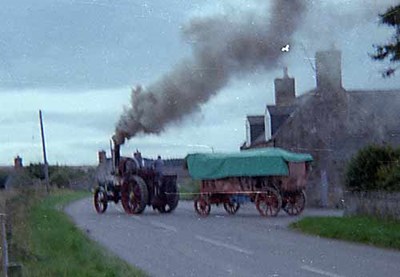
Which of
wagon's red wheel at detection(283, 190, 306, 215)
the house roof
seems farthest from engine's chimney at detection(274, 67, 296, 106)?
the house roof

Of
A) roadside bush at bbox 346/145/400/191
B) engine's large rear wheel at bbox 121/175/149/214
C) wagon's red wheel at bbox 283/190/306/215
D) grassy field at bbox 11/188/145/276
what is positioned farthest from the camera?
engine's large rear wheel at bbox 121/175/149/214

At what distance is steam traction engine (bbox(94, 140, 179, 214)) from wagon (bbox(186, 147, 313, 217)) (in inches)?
91.1

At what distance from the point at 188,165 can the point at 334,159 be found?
36.7ft

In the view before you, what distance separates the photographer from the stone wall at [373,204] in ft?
101

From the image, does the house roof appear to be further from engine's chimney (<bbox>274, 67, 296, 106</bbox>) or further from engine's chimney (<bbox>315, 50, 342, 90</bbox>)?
engine's chimney (<bbox>315, 50, 342, 90</bbox>)

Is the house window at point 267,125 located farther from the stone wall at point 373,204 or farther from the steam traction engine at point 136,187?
the stone wall at point 373,204

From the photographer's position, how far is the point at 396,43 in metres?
29.3

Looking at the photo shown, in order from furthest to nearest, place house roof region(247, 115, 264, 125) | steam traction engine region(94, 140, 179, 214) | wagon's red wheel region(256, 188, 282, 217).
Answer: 1. house roof region(247, 115, 264, 125)
2. steam traction engine region(94, 140, 179, 214)
3. wagon's red wheel region(256, 188, 282, 217)

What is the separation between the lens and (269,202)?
40688 millimetres

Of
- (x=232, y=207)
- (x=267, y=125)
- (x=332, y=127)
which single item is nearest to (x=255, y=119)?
(x=267, y=125)

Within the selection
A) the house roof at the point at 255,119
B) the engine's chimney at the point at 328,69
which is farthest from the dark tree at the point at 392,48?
the house roof at the point at 255,119

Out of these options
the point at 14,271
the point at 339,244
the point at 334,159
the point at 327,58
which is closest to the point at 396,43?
the point at 327,58

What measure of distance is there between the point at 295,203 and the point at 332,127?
10392 mm

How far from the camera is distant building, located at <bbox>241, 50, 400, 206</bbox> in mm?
46469
